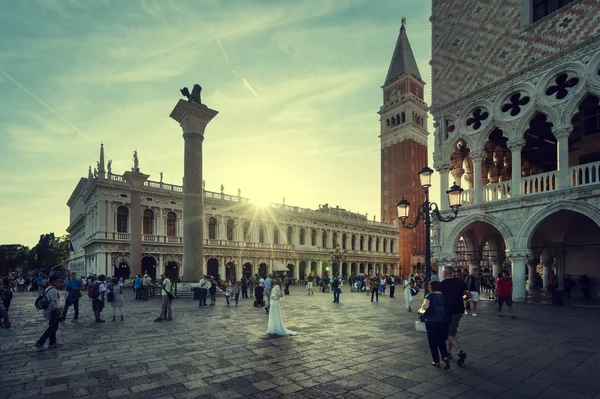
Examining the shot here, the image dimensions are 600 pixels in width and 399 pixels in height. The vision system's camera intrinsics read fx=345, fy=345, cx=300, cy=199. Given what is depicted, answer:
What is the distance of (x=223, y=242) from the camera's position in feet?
137

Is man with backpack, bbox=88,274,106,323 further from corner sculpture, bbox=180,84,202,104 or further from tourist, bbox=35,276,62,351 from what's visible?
corner sculpture, bbox=180,84,202,104

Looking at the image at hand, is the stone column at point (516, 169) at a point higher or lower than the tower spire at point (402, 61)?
lower

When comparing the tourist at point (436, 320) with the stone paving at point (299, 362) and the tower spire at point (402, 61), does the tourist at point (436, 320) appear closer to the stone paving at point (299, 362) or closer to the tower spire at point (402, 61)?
the stone paving at point (299, 362)

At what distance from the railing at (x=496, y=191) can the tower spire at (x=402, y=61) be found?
57229 millimetres

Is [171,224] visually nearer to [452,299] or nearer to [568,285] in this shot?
[568,285]

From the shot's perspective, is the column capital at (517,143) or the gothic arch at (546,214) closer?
the gothic arch at (546,214)

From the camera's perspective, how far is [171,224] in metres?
39.2

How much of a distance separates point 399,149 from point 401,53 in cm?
2168

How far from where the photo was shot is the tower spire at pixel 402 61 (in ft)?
226

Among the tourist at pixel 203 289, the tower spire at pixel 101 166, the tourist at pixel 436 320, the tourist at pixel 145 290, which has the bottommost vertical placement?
the tourist at pixel 145 290

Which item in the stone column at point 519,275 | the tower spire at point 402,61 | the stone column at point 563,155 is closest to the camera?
the stone column at point 563,155

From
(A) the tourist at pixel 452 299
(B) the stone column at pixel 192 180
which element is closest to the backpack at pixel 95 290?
(B) the stone column at pixel 192 180

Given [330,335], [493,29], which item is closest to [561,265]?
[493,29]

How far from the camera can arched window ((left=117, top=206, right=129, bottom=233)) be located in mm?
35594
